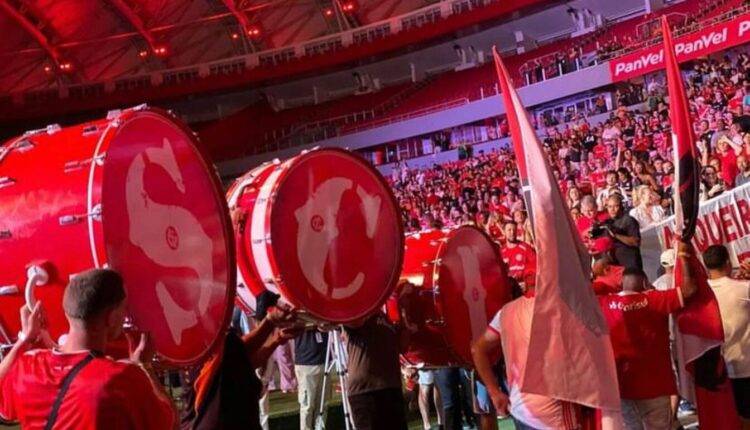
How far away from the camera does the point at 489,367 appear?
448 cm

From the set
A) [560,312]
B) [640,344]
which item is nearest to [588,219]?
[640,344]

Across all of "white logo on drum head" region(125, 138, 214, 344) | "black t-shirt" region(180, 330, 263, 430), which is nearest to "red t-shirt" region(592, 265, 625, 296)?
"black t-shirt" region(180, 330, 263, 430)

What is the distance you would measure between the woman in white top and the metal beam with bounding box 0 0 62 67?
31016mm

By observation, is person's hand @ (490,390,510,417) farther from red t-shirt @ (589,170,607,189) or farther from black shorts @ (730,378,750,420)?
red t-shirt @ (589,170,607,189)

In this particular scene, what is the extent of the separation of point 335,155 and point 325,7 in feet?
114

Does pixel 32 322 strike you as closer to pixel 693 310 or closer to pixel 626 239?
pixel 693 310

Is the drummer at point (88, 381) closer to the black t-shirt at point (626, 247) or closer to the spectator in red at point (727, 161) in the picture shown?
the black t-shirt at point (626, 247)

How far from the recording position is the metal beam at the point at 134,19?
35.5 m

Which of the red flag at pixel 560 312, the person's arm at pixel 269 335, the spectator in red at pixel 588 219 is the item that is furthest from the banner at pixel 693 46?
the person's arm at pixel 269 335

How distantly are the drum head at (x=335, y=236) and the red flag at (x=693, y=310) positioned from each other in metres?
1.71

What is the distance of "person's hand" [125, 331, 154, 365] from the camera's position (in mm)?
3000

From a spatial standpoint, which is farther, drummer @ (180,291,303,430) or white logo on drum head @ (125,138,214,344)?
drummer @ (180,291,303,430)

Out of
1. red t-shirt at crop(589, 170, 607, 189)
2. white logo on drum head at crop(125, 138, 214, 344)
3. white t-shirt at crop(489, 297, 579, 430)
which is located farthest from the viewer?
red t-shirt at crop(589, 170, 607, 189)

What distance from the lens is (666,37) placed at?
473cm
